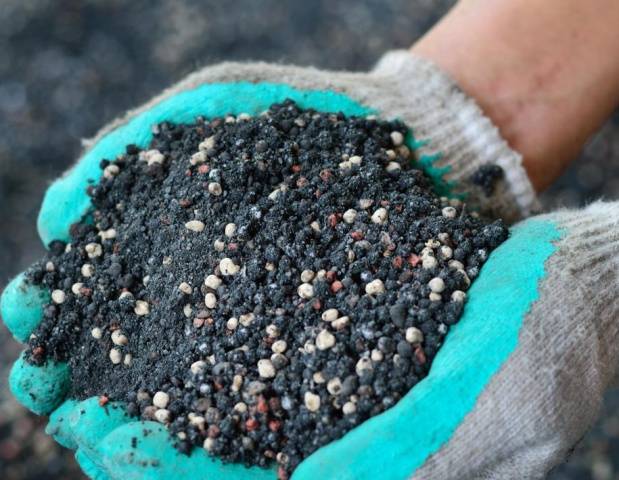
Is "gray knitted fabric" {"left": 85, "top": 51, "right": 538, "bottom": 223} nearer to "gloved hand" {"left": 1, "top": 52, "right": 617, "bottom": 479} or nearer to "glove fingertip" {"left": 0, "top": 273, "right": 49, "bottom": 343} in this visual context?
"gloved hand" {"left": 1, "top": 52, "right": 617, "bottom": 479}

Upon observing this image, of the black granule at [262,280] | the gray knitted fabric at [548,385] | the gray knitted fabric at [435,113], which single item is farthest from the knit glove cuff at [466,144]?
the gray knitted fabric at [548,385]

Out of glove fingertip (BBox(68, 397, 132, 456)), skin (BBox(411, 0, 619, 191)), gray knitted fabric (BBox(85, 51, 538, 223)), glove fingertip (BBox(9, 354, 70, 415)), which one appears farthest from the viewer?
skin (BBox(411, 0, 619, 191))

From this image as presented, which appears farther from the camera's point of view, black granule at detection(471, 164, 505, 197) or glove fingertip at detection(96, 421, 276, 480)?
black granule at detection(471, 164, 505, 197)

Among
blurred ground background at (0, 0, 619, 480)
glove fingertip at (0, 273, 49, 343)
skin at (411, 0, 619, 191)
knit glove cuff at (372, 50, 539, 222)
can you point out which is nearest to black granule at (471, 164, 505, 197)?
knit glove cuff at (372, 50, 539, 222)

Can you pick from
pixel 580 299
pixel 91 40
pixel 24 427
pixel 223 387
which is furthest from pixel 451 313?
pixel 91 40

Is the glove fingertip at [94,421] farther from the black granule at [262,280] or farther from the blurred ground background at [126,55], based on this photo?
the blurred ground background at [126,55]

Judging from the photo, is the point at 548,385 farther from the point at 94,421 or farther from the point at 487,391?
the point at 94,421

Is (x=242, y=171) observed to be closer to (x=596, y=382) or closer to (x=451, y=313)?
(x=451, y=313)
